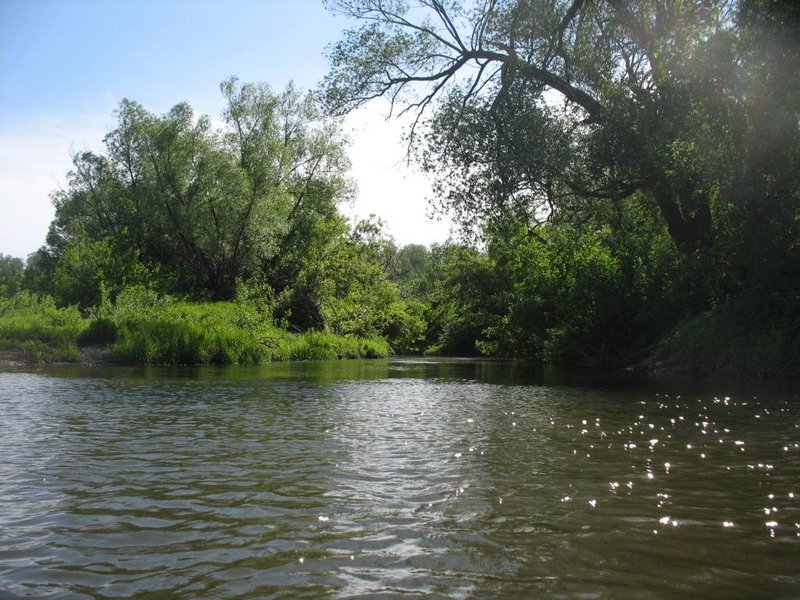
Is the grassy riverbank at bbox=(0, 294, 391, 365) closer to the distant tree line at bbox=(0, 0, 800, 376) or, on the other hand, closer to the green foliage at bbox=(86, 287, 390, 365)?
the green foliage at bbox=(86, 287, 390, 365)

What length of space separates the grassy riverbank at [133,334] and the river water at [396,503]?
14.9 meters

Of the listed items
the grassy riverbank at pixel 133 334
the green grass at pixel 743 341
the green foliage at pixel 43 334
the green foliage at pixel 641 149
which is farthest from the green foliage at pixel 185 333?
the green grass at pixel 743 341

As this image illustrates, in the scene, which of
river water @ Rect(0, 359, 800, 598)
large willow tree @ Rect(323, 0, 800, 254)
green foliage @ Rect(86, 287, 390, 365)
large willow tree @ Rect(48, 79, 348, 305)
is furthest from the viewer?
large willow tree @ Rect(48, 79, 348, 305)

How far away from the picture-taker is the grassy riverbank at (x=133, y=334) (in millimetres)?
25969

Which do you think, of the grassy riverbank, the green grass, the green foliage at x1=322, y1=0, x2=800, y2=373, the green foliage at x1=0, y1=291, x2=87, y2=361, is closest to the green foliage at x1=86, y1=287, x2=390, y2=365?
the grassy riverbank

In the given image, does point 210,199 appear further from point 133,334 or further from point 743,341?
point 743,341

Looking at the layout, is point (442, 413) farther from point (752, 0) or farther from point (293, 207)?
point (293, 207)

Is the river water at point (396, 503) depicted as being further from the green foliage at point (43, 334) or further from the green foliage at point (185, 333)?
the green foliage at point (185, 333)

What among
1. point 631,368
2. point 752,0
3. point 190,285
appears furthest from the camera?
point 190,285

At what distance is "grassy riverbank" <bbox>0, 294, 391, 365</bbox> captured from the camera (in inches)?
1022

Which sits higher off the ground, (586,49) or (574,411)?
(586,49)

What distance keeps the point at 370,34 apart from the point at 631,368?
17.7 meters

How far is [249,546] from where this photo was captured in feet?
16.2

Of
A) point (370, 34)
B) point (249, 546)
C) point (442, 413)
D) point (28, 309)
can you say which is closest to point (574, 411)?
point (442, 413)
